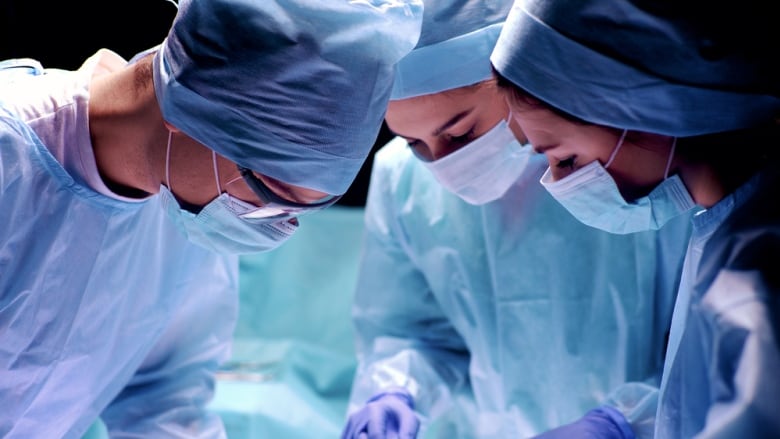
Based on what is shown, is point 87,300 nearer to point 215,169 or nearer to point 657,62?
point 215,169

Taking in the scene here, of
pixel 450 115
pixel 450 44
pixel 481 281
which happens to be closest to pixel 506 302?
pixel 481 281

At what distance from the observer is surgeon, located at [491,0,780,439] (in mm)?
1065

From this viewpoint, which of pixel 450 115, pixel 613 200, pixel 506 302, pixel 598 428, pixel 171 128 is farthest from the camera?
pixel 506 302

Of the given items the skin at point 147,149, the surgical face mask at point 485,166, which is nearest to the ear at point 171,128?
the skin at point 147,149

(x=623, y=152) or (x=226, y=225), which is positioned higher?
(x=623, y=152)

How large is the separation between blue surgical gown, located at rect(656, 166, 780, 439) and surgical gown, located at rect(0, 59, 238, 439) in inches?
44.9

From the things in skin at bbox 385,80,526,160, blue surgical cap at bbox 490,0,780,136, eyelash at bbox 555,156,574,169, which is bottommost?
skin at bbox 385,80,526,160

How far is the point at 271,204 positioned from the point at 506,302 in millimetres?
741

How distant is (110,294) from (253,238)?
38cm

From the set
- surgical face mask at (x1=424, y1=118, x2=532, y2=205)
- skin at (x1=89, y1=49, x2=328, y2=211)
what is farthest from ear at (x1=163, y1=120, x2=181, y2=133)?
surgical face mask at (x1=424, y1=118, x2=532, y2=205)

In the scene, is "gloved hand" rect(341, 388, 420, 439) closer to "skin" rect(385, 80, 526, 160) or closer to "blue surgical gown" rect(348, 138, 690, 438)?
"blue surgical gown" rect(348, 138, 690, 438)

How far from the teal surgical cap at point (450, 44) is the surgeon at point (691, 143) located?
0.38 meters

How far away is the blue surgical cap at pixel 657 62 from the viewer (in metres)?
1.13

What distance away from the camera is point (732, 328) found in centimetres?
107
